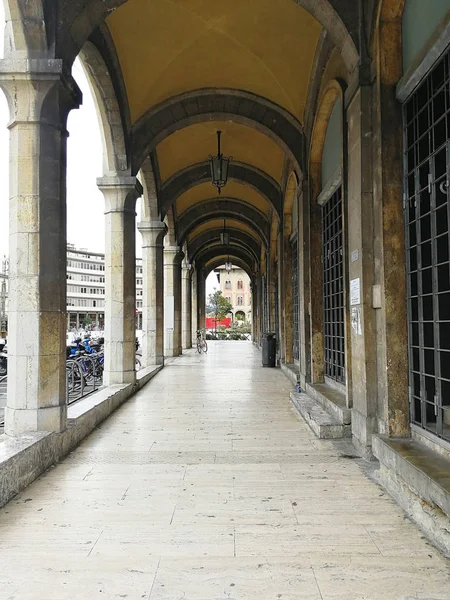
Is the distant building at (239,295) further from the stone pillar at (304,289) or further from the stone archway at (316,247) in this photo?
the stone archway at (316,247)

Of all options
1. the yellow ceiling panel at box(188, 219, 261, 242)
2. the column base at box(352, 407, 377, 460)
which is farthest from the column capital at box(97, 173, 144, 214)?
the yellow ceiling panel at box(188, 219, 261, 242)

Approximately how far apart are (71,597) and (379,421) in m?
3.14

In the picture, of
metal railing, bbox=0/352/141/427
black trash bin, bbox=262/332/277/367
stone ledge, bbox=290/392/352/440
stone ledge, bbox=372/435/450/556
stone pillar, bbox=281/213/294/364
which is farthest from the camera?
black trash bin, bbox=262/332/277/367

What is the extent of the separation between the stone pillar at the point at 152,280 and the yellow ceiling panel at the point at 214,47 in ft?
12.7

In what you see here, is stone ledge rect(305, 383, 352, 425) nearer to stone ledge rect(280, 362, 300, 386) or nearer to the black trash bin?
stone ledge rect(280, 362, 300, 386)

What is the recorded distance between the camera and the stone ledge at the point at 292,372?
1020 cm

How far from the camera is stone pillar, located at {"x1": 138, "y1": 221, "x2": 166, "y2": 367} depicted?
12.7 metres

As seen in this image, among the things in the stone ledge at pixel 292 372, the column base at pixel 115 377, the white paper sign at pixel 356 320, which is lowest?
the stone ledge at pixel 292 372

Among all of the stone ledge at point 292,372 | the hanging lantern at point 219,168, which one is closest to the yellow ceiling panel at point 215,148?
the hanging lantern at point 219,168

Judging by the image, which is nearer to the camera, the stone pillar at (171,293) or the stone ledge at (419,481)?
the stone ledge at (419,481)

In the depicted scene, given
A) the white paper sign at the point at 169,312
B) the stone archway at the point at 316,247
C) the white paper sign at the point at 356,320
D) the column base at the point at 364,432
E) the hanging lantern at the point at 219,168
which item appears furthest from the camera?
the white paper sign at the point at 169,312

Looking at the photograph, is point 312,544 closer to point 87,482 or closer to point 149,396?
point 87,482

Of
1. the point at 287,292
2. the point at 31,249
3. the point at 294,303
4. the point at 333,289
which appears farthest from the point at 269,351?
the point at 31,249

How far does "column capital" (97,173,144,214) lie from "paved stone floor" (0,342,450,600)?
14.3 feet
